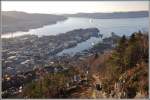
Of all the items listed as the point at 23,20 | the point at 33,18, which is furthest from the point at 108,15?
the point at 23,20

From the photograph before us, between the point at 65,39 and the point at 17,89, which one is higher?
the point at 65,39

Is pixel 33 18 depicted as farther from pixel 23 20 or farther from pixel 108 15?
pixel 108 15

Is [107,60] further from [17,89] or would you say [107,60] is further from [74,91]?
[17,89]

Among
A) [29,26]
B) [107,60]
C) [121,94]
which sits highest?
[29,26]

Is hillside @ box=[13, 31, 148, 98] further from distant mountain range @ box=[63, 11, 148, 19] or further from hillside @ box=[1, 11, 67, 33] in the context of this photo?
hillside @ box=[1, 11, 67, 33]

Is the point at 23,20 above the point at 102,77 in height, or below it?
above

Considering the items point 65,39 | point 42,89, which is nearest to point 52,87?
point 42,89

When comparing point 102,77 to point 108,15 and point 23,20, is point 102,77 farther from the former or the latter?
point 23,20
